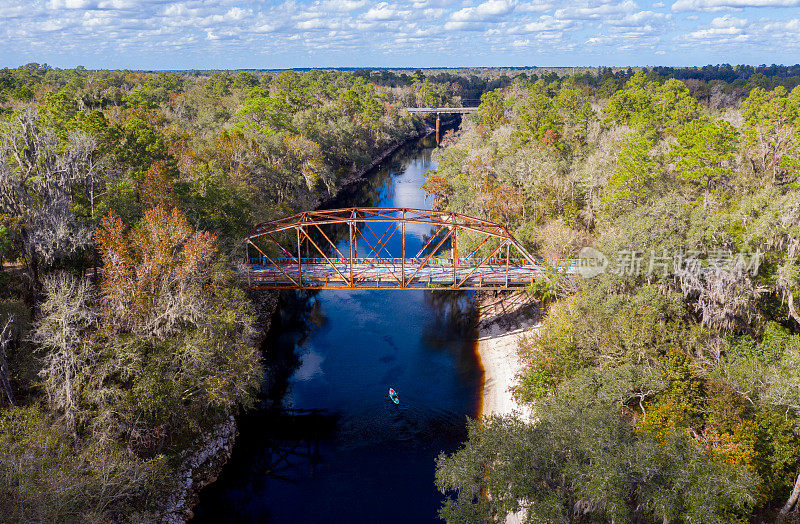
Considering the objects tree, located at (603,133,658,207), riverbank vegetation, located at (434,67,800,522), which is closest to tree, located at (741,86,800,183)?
riverbank vegetation, located at (434,67,800,522)

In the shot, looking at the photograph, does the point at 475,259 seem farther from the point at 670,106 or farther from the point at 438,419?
the point at 670,106

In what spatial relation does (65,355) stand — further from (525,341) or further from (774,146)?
(774,146)

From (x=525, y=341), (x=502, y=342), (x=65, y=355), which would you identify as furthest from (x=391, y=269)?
(x=65, y=355)

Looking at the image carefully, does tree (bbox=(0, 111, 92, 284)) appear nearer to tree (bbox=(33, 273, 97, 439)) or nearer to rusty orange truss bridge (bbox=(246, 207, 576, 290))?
tree (bbox=(33, 273, 97, 439))

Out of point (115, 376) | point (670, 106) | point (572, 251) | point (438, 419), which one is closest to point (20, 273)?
point (115, 376)

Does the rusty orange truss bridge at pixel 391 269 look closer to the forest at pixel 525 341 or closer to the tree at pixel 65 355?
the forest at pixel 525 341

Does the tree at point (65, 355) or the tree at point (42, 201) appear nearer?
the tree at point (65, 355)

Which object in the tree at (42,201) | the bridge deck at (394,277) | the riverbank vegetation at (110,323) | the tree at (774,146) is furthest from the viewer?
the tree at (774,146)

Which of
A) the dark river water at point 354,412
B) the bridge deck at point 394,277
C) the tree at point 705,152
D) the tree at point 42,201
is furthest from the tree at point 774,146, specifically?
the tree at point 42,201

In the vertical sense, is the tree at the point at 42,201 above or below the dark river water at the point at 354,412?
above
